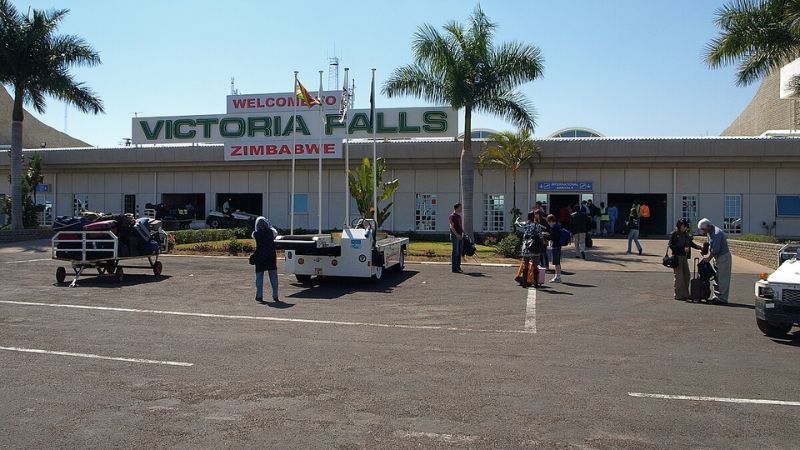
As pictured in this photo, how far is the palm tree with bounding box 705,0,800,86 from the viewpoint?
20297mm

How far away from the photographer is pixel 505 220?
109 feet

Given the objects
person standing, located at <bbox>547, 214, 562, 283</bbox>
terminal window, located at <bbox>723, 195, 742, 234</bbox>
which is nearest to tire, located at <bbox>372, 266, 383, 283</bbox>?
person standing, located at <bbox>547, 214, 562, 283</bbox>

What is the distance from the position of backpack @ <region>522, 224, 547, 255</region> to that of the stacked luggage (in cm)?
922

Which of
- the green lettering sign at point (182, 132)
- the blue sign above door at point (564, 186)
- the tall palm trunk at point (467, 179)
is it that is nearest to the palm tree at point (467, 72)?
the tall palm trunk at point (467, 179)

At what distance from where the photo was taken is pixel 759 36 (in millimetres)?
20609

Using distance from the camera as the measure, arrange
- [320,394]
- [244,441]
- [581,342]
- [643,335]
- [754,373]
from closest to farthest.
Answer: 1. [244,441]
2. [320,394]
3. [754,373]
4. [581,342]
5. [643,335]

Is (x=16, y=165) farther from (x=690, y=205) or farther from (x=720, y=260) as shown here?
(x=690, y=205)

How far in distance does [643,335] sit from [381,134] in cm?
2529

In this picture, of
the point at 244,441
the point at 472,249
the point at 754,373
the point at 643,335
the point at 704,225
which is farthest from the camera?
the point at 472,249

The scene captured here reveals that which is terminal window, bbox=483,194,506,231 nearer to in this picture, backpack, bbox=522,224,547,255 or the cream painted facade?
the cream painted facade

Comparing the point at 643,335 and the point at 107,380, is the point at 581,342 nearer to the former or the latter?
the point at 643,335

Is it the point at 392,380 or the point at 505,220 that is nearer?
the point at 392,380

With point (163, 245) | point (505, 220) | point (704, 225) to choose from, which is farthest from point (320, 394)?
point (505, 220)

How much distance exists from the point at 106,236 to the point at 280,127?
67.4 feet
